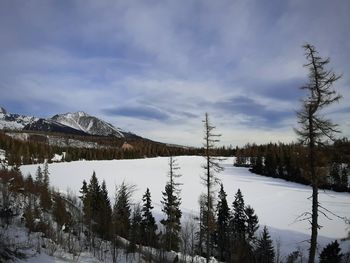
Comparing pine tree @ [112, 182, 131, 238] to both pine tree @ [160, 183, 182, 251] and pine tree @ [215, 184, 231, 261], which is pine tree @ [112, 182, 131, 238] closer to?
pine tree @ [160, 183, 182, 251]

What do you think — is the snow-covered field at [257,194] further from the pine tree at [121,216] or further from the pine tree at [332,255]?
the pine tree at [121,216]

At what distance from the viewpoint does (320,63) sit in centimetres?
1764

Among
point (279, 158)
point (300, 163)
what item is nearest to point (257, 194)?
point (279, 158)

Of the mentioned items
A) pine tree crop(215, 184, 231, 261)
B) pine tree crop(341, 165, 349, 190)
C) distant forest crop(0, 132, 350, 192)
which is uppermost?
distant forest crop(0, 132, 350, 192)

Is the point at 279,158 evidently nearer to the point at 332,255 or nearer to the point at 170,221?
the point at 170,221

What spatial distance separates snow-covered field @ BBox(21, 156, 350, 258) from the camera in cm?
6100

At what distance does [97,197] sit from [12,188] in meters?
19.8

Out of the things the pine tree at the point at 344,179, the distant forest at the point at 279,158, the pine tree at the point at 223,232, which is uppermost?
the distant forest at the point at 279,158

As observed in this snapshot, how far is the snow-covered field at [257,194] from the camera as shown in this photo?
6100cm

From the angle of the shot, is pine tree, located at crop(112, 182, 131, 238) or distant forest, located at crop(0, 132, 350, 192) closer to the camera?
distant forest, located at crop(0, 132, 350, 192)

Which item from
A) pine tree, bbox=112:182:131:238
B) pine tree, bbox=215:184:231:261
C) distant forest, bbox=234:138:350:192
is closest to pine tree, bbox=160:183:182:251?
pine tree, bbox=112:182:131:238

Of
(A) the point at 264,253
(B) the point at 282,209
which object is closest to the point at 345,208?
(B) the point at 282,209

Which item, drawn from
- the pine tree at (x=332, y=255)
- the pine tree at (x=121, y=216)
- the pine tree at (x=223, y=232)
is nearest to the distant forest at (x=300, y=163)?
the pine tree at (x=332, y=255)

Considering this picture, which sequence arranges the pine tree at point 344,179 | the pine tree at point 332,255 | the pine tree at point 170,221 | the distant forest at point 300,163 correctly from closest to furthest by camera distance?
1. the distant forest at point 300,163
2. the pine tree at point 332,255
3. the pine tree at point 170,221
4. the pine tree at point 344,179
